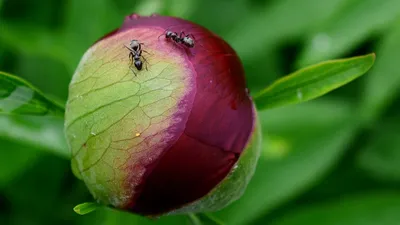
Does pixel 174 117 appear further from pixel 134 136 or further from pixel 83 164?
pixel 83 164

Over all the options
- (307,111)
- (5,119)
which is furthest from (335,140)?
(5,119)

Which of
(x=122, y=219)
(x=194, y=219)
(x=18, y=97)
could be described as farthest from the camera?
(x=122, y=219)

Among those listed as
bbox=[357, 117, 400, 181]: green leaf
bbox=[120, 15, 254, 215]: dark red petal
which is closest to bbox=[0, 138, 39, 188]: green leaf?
bbox=[120, 15, 254, 215]: dark red petal

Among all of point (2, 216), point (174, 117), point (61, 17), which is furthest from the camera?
point (61, 17)

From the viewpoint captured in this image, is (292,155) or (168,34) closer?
(168,34)

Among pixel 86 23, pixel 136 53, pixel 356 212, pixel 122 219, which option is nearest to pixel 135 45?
pixel 136 53

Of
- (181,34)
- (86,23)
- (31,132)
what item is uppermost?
(181,34)

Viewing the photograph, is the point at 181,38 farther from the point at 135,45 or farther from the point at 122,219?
the point at 122,219
